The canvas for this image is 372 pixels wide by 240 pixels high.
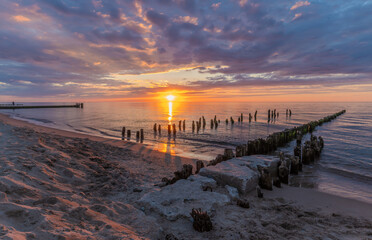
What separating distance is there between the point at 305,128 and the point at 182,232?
96.5 feet

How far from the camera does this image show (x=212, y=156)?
15344 mm

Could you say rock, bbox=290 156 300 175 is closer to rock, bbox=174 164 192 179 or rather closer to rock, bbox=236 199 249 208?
rock, bbox=236 199 249 208

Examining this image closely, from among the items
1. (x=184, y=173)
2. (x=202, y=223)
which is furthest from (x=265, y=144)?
(x=202, y=223)

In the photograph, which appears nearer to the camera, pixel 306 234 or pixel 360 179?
pixel 306 234

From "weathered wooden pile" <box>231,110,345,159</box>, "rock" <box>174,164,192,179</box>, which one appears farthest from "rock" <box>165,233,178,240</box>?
"weathered wooden pile" <box>231,110,345,159</box>

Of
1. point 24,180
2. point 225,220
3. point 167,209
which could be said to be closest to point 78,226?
point 167,209

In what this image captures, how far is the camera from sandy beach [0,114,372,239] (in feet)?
12.7

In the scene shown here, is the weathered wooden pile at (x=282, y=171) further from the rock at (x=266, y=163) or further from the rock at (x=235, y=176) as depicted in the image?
the rock at (x=235, y=176)

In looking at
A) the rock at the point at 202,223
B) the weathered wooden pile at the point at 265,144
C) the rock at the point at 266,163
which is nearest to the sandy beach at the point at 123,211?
the rock at the point at 202,223

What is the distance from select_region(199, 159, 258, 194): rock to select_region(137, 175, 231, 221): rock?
618 millimetres

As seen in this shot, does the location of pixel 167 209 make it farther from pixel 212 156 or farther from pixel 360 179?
pixel 360 179

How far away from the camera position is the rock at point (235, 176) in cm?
695

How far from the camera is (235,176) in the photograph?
7.09 meters

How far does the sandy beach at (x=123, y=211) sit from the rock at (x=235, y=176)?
1.09 feet
